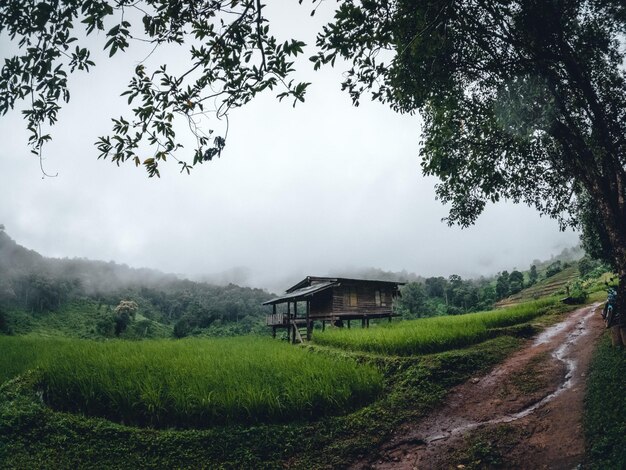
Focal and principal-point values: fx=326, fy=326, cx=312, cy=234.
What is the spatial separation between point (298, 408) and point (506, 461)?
10.9 ft

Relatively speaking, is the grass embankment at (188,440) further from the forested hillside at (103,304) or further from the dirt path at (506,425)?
the forested hillside at (103,304)

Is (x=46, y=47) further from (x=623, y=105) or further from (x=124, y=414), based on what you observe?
(x=623, y=105)

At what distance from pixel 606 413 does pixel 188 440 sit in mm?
6006

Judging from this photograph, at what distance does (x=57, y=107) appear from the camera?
3.44 metres

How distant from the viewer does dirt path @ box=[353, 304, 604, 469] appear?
4.31 meters

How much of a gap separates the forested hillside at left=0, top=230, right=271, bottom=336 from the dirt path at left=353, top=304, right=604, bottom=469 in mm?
38366

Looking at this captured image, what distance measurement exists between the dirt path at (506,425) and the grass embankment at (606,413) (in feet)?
0.59

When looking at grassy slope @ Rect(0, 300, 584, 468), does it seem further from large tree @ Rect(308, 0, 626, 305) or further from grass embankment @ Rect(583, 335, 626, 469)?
large tree @ Rect(308, 0, 626, 305)

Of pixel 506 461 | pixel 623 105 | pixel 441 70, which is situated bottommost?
pixel 506 461

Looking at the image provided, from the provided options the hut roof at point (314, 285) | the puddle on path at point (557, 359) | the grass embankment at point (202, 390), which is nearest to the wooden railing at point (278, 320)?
the hut roof at point (314, 285)

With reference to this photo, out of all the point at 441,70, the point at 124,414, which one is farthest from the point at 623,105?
the point at 124,414

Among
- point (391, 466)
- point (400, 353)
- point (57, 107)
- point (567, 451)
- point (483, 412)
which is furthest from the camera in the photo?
point (400, 353)

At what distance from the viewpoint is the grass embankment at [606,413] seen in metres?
3.46

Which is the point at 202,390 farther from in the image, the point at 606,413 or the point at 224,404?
the point at 606,413
